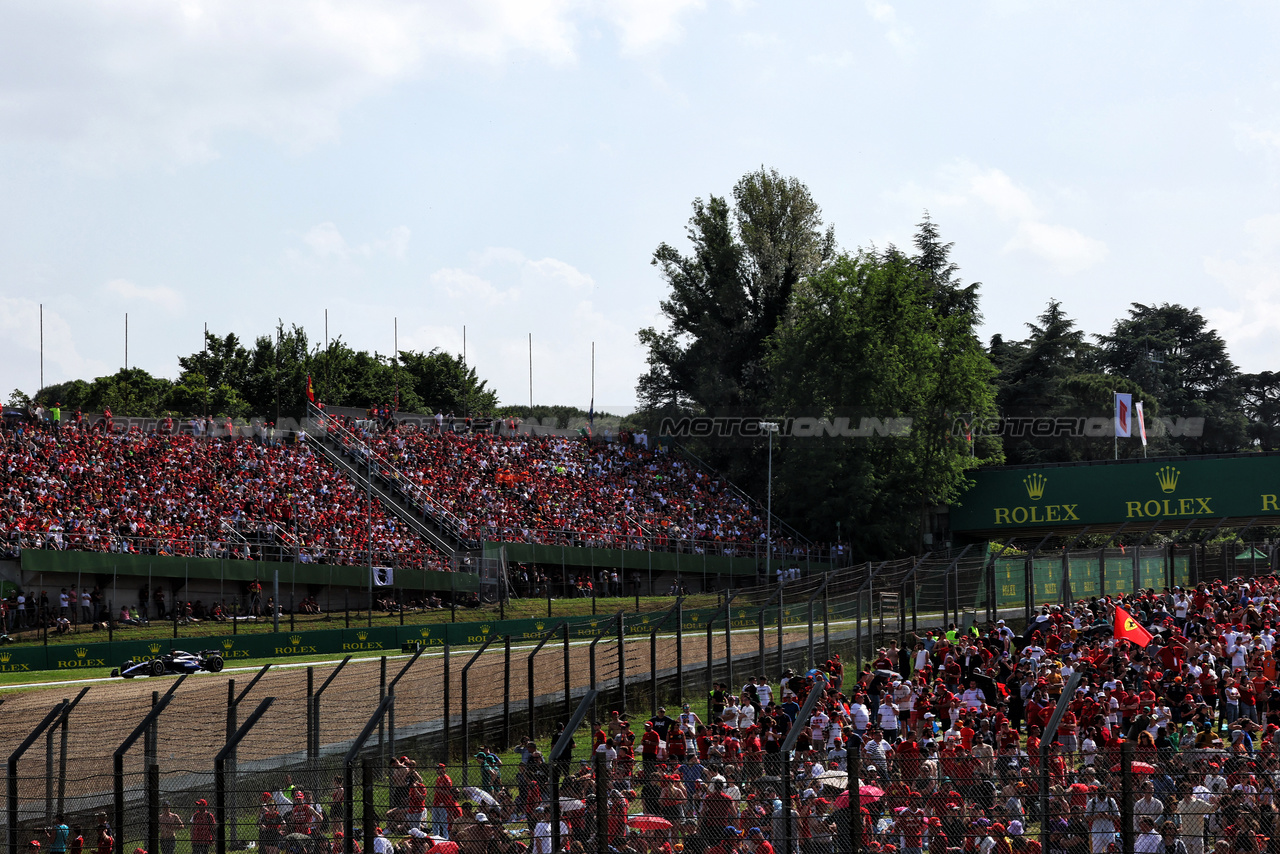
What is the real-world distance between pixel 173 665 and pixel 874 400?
33.6 m

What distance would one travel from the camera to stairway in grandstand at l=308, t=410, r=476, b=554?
4738 cm

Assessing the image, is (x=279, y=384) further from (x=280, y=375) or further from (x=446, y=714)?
(x=446, y=714)

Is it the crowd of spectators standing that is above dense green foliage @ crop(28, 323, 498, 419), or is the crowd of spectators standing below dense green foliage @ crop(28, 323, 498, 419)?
below

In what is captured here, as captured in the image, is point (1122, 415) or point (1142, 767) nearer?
point (1142, 767)

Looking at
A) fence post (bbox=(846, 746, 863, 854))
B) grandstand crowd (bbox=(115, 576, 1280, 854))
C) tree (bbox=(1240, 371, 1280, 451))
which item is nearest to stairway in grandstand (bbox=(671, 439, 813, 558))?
grandstand crowd (bbox=(115, 576, 1280, 854))

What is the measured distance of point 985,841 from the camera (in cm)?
1015

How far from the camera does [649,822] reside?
35.5 feet

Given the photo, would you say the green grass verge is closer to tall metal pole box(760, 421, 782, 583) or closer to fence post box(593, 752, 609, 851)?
tall metal pole box(760, 421, 782, 583)

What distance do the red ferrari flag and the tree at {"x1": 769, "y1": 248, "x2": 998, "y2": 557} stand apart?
3140 cm

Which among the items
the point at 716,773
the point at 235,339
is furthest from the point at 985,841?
the point at 235,339

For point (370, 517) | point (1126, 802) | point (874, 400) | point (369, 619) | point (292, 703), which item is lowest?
point (369, 619)

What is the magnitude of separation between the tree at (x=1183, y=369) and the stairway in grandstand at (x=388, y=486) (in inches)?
2195

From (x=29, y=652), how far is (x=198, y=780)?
56.8 ft

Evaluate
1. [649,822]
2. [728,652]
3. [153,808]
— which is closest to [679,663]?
[728,652]
